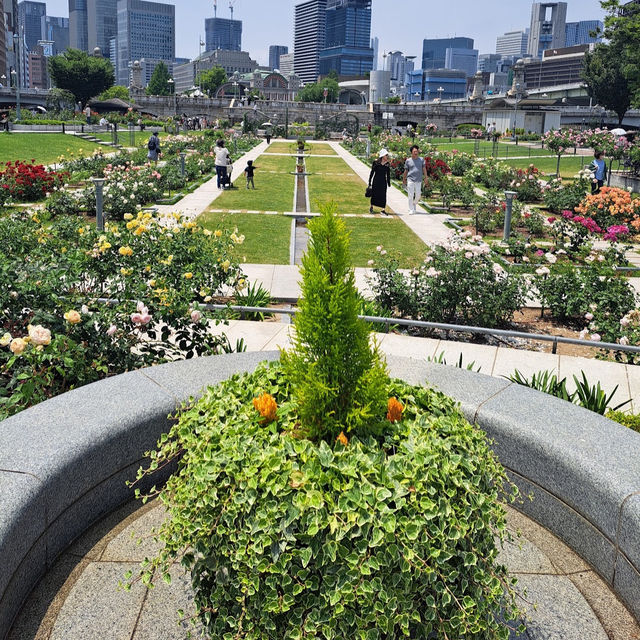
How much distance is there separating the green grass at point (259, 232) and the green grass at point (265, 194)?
180 cm

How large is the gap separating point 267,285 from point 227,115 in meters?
94.0

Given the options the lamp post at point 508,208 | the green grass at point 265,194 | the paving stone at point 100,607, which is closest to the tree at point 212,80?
the green grass at point 265,194

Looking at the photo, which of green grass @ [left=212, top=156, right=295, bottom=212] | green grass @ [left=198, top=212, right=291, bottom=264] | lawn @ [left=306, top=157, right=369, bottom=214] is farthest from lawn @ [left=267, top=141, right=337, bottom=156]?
green grass @ [left=198, top=212, right=291, bottom=264]

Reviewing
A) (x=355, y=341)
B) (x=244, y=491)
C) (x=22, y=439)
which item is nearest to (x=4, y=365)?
(x=22, y=439)

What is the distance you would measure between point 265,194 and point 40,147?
21295 millimetres

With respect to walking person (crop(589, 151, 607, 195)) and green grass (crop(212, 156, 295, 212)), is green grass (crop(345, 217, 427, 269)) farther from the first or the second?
walking person (crop(589, 151, 607, 195))

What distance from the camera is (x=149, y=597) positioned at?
3273 millimetres

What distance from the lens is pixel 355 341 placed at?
8.71 feet

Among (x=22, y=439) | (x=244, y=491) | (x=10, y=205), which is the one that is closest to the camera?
(x=244, y=491)

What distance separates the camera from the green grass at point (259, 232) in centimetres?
1300

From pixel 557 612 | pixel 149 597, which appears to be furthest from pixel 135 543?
pixel 557 612

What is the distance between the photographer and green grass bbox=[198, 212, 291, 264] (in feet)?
42.6

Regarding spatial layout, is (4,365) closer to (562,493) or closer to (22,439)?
(22,439)

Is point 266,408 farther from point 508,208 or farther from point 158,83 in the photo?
point 158,83
